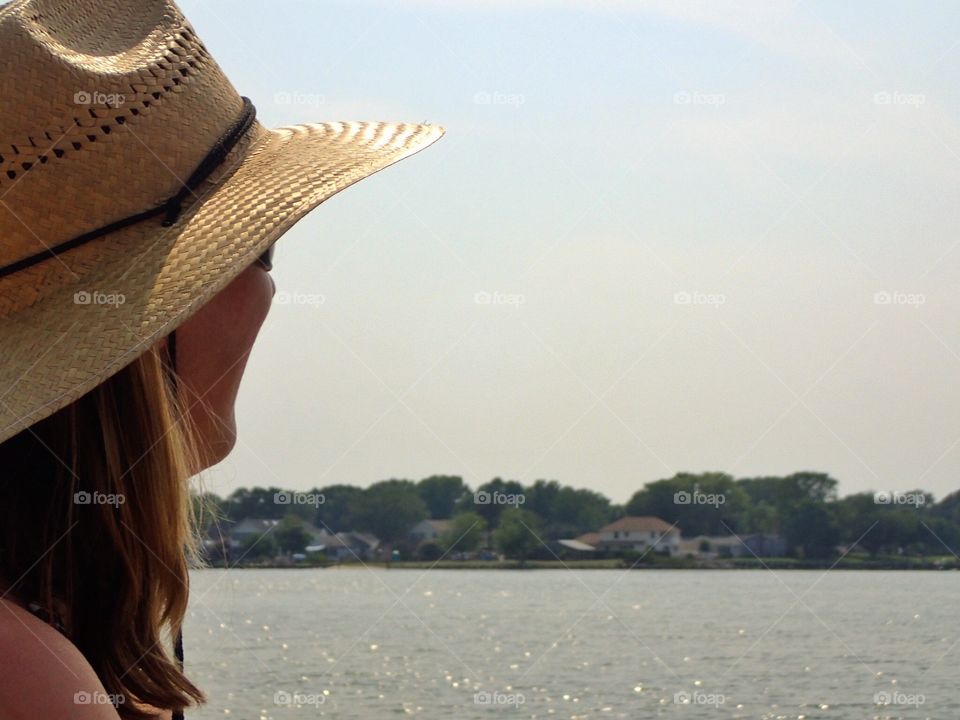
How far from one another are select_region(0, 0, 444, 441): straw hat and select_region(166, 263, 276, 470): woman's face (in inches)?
3.9

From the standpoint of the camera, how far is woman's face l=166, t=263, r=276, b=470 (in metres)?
1.58

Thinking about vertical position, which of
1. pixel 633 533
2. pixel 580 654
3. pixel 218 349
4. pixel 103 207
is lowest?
pixel 580 654

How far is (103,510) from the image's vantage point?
58.4 inches

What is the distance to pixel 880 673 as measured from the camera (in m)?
33.2

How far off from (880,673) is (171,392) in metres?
34.6

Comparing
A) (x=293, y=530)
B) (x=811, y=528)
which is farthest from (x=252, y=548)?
(x=811, y=528)

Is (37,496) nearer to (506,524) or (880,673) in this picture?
(880,673)

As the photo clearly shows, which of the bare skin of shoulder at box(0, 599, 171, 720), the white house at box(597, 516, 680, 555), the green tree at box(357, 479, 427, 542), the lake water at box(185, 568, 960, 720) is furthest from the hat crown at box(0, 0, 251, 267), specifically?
the white house at box(597, 516, 680, 555)

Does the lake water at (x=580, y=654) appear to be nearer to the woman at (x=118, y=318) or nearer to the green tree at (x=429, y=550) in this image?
the green tree at (x=429, y=550)

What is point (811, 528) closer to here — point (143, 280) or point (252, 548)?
point (252, 548)

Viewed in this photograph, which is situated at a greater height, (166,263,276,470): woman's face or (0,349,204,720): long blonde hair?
(166,263,276,470): woman's face

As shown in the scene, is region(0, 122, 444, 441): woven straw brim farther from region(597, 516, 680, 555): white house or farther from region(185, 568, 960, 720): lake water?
region(597, 516, 680, 555): white house

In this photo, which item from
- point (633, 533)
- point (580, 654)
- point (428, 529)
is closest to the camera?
point (580, 654)

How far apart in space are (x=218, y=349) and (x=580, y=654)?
39.7m
